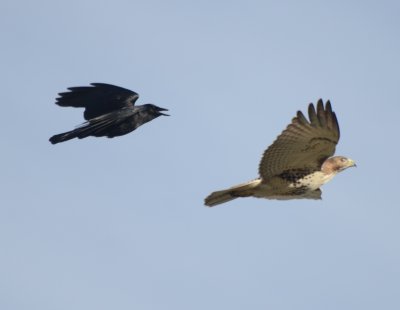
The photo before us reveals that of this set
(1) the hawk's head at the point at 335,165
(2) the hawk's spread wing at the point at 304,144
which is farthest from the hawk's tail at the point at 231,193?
(1) the hawk's head at the point at 335,165

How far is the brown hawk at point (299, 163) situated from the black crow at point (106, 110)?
2193 mm

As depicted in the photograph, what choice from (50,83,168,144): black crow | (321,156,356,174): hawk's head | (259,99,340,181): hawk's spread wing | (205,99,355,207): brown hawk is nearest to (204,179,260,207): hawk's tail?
(205,99,355,207): brown hawk

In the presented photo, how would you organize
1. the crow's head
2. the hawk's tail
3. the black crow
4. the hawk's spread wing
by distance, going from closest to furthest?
the hawk's spread wing
the hawk's tail
the black crow
the crow's head

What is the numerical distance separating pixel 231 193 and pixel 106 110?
3034mm

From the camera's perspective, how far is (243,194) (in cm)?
1431

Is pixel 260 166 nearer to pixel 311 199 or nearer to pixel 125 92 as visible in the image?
pixel 311 199

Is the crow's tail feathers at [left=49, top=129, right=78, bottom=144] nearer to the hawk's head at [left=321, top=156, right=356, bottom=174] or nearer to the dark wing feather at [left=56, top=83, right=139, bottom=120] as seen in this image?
the dark wing feather at [left=56, top=83, right=139, bottom=120]

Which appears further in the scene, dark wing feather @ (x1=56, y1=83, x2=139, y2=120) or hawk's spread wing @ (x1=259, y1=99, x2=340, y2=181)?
dark wing feather @ (x1=56, y1=83, x2=139, y2=120)

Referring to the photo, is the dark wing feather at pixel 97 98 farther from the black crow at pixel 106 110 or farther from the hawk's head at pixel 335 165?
the hawk's head at pixel 335 165

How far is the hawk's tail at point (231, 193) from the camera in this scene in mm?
14109

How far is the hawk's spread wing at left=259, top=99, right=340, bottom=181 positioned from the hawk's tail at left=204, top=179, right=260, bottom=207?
258mm

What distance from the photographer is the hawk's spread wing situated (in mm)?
13125

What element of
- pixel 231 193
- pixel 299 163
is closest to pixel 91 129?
pixel 231 193

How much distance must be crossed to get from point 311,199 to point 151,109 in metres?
3.15
